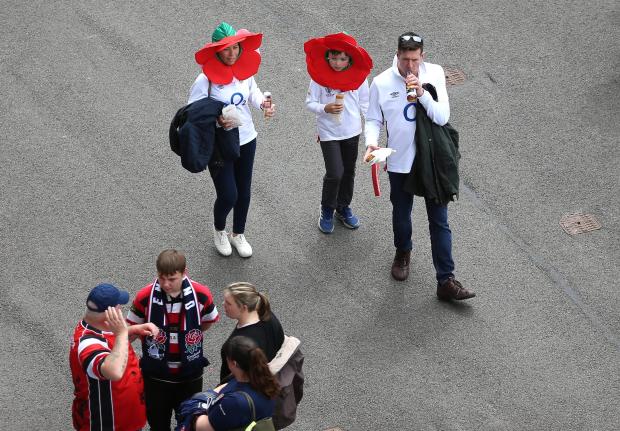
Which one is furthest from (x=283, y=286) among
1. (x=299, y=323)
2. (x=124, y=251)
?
(x=124, y=251)

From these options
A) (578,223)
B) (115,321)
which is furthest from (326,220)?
(115,321)

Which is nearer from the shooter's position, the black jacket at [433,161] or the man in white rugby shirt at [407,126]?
the man in white rugby shirt at [407,126]

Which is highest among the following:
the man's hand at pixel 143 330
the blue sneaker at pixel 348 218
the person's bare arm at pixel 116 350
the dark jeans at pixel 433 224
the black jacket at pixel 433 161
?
the black jacket at pixel 433 161

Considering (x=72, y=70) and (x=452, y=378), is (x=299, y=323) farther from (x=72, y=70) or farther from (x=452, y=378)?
(x=72, y=70)

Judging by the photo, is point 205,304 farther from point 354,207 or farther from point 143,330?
point 354,207

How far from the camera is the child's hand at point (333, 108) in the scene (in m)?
8.32

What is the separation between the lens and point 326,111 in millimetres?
8375

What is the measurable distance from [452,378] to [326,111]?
2.35 m

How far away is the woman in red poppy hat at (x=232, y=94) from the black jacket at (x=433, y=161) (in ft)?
3.95

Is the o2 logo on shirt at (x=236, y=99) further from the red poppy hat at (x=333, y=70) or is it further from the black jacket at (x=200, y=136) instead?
the red poppy hat at (x=333, y=70)

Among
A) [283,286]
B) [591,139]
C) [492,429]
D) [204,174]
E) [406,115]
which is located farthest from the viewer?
[591,139]

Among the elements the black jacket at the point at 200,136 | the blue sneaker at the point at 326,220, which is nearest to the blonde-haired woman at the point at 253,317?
the black jacket at the point at 200,136

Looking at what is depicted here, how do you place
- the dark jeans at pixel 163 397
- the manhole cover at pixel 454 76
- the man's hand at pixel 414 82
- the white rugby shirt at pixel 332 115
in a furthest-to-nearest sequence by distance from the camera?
1. the manhole cover at pixel 454 76
2. the white rugby shirt at pixel 332 115
3. the man's hand at pixel 414 82
4. the dark jeans at pixel 163 397

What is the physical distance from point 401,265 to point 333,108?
146cm
